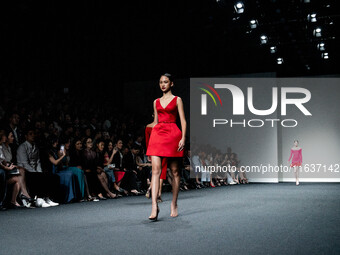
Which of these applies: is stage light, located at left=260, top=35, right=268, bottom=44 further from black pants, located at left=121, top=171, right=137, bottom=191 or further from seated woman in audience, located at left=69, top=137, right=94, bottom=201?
seated woman in audience, located at left=69, top=137, right=94, bottom=201

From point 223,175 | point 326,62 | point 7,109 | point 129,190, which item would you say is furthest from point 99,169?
point 326,62

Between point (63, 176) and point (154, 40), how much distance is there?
6.08m

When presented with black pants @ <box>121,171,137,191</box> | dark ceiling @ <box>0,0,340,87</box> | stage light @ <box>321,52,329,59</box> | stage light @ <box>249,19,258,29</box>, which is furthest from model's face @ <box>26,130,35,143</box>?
stage light @ <box>321,52,329,59</box>

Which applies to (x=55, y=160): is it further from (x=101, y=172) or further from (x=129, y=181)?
(x=129, y=181)

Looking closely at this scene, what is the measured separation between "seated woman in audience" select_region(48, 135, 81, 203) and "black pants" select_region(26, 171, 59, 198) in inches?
6.0

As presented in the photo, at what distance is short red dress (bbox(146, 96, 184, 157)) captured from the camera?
11.5ft

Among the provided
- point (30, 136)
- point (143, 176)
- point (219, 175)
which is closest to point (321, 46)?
point (219, 175)

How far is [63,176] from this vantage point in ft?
19.1

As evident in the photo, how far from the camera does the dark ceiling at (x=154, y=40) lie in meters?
9.12

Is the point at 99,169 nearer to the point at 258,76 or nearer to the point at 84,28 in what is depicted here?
the point at 84,28

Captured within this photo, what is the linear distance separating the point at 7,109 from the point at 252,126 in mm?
7496

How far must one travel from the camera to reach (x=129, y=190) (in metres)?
7.47

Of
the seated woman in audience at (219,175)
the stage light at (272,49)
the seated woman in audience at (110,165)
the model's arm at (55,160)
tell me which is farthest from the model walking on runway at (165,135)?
the stage light at (272,49)

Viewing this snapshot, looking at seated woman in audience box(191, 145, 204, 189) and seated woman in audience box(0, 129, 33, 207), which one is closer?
seated woman in audience box(0, 129, 33, 207)
